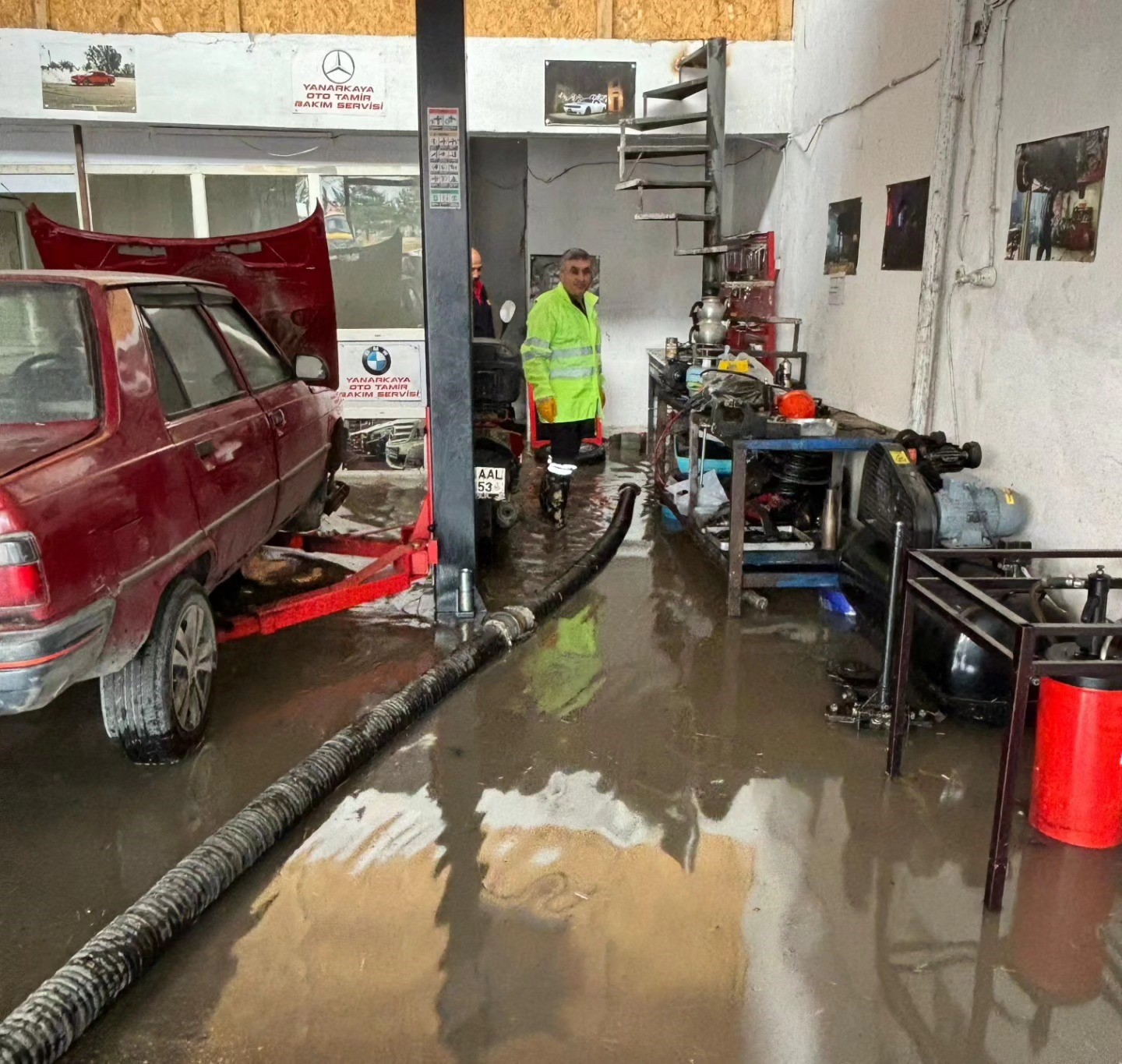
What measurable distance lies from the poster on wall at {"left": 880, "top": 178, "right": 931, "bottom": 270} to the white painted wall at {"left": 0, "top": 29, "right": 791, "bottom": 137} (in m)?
2.78

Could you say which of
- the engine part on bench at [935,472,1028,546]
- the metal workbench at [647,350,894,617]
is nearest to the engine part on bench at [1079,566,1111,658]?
the engine part on bench at [935,472,1028,546]

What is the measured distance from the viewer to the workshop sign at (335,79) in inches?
317

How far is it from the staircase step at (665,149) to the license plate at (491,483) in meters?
4.01

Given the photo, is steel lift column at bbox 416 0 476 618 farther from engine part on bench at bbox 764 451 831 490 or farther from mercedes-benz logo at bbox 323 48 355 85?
mercedes-benz logo at bbox 323 48 355 85

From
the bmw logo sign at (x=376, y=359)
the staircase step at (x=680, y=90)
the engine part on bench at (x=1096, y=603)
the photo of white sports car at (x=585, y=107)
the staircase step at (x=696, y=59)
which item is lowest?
the engine part on bench at (x=1096, y=603)

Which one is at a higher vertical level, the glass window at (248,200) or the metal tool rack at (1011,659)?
the glass window at (248,200)

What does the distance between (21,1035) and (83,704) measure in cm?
213

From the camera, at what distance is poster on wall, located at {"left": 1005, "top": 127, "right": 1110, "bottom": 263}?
3791 millimetres

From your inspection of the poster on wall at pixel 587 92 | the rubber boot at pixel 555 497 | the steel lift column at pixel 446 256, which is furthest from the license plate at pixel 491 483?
the poster on wall at pixel 587 92

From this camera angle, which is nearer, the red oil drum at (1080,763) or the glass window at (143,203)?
the red oil drum at (1080,763)

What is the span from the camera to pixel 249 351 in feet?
14.7

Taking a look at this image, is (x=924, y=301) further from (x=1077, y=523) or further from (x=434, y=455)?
(x=434, y=455)

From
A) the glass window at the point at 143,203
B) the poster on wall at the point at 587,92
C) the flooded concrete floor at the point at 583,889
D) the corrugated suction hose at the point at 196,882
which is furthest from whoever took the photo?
the glass window at the point at 143,203

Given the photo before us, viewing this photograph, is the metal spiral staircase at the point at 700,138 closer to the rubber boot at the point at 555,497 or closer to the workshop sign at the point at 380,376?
the workshop sign at the point at 380,376
